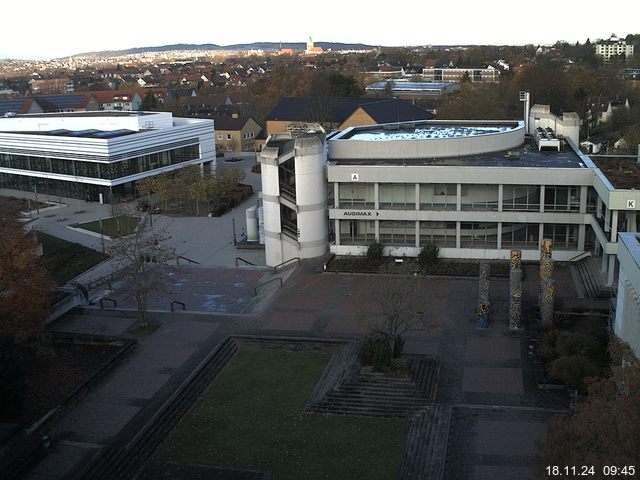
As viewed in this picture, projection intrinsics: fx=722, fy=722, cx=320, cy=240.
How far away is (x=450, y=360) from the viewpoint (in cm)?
2645

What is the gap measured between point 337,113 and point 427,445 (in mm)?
65849

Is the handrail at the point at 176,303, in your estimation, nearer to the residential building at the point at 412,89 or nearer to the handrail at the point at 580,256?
the handrail at the point at 580,256

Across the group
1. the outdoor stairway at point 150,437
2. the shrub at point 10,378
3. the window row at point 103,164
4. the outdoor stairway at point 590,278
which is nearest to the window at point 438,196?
the outdoor stairway at point 590,278

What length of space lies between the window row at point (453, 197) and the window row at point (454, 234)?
922 millimetres

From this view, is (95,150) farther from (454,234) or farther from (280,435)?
(280,435)

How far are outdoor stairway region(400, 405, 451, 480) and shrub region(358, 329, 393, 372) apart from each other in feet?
8.52

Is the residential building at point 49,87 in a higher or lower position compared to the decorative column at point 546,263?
higher

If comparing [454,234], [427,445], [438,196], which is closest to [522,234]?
[454,234]

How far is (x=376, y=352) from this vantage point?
25141mm

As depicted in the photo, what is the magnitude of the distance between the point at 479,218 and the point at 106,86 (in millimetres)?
161343

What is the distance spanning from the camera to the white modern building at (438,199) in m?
36.3

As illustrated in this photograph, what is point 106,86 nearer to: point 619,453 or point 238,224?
point 238,224

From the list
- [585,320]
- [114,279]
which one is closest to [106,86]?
[114,279]

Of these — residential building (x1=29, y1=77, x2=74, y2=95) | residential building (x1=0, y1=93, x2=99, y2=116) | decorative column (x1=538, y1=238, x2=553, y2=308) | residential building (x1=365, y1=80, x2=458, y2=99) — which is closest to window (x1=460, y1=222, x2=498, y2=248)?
decorative column (x1=538, y1=238, x2=553, y2=308)
